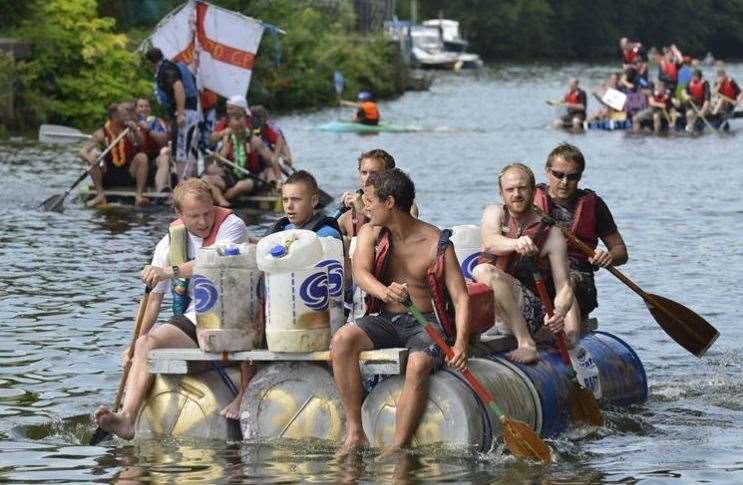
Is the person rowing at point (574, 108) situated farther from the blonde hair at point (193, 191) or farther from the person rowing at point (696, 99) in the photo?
the blonde hair at point (193, 191)

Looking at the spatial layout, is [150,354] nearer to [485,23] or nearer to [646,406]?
[646,406]

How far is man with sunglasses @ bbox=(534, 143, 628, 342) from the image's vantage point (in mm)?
11625

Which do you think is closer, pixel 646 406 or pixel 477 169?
pixel 646 406

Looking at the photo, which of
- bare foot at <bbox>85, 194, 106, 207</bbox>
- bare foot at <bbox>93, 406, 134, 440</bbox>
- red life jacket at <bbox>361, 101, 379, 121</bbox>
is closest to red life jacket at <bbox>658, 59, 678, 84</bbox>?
red life jacket at <bbox>361, 101, 379, 121</bbox>

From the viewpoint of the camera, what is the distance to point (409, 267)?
10.3 m

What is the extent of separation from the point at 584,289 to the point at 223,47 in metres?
15.3

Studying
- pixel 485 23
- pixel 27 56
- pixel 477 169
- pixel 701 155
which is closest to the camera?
pixel 477 169

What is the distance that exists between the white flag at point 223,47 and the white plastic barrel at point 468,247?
14.7m

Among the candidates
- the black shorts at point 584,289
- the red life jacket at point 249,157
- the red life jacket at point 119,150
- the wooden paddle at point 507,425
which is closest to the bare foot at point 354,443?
the wooden paddle at point 507,425

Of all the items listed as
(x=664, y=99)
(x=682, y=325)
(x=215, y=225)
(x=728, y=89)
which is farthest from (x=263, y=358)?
(x=728, y=89)

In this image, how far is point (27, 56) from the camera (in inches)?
1734

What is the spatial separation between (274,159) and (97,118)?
21.1 meters

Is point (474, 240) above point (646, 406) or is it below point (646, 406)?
above

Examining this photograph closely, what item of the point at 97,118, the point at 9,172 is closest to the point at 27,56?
the point at 97,118
